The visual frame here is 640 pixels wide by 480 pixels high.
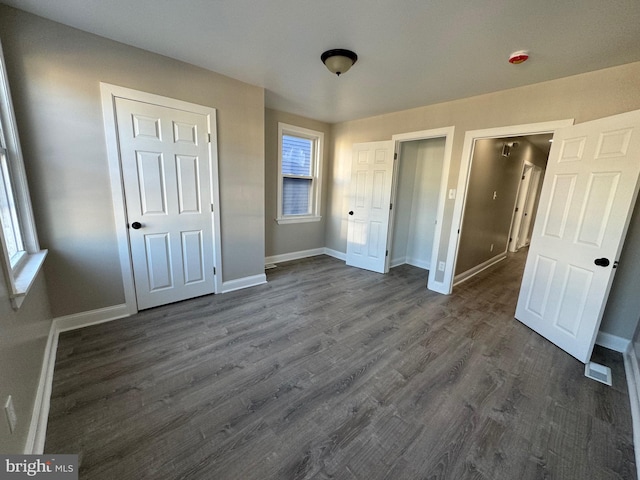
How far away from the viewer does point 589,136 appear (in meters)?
2.18

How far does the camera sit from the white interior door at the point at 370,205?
4.00 meters

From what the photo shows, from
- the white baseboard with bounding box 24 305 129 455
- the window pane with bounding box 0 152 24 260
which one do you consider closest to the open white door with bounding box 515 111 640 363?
the white baseboard with bounding box 24 305 129 455

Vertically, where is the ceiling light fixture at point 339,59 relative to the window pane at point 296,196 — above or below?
above

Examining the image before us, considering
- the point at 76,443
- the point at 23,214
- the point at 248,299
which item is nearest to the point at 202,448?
the point at 76,443

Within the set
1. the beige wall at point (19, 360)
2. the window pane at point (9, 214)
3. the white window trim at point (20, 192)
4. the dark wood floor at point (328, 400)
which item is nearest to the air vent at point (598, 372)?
the dark wood floor at point (328, 400)

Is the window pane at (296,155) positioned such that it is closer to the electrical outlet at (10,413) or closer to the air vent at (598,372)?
the electrical outlet at (10,413)

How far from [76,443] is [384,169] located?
13.6 feet

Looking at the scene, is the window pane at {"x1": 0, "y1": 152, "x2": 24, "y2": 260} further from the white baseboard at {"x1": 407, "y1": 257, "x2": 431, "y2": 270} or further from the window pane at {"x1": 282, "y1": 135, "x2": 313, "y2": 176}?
the white baseboard at {"x1": 407, "y1": 257, "x2": 431, "y2": 270}

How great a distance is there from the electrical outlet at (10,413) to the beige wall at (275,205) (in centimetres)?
334

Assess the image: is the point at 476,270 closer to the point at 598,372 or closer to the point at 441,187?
the point at 441,187

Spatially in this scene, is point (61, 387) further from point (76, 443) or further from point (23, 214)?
point (23, 214)

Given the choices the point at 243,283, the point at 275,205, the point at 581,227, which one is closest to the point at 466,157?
the point at 581,227

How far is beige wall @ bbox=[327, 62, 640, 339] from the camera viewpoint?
217cm

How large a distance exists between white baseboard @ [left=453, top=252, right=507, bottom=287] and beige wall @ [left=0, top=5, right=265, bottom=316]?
404 centimetres
